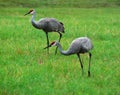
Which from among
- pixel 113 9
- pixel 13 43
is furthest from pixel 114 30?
pixel 113 9

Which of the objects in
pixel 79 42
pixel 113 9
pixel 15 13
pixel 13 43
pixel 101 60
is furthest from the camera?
pixel 113 9

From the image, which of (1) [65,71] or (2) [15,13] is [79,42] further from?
(2) [15,13]

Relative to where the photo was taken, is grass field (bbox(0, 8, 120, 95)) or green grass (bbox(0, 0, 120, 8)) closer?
grass field (bbox(0, 8, 120, 95))

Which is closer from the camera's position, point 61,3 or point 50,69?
point 50,69

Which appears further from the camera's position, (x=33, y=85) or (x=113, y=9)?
(x=113, y=9)

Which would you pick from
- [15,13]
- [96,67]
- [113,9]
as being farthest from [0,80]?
[113,9]

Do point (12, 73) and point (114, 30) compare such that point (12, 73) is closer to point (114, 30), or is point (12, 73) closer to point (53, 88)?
point (53, 88)

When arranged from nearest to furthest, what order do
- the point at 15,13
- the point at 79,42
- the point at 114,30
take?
the point at 79,42 → the point at 114,30 → the point at 15,13

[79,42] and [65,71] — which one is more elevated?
[79,42]

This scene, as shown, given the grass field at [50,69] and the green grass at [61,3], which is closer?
the grass field at [50,69]

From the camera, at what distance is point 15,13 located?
41.3 meters

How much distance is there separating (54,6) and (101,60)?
3481cm

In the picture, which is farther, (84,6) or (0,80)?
(84,6)

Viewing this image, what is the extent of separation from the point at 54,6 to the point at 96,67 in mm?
36394
